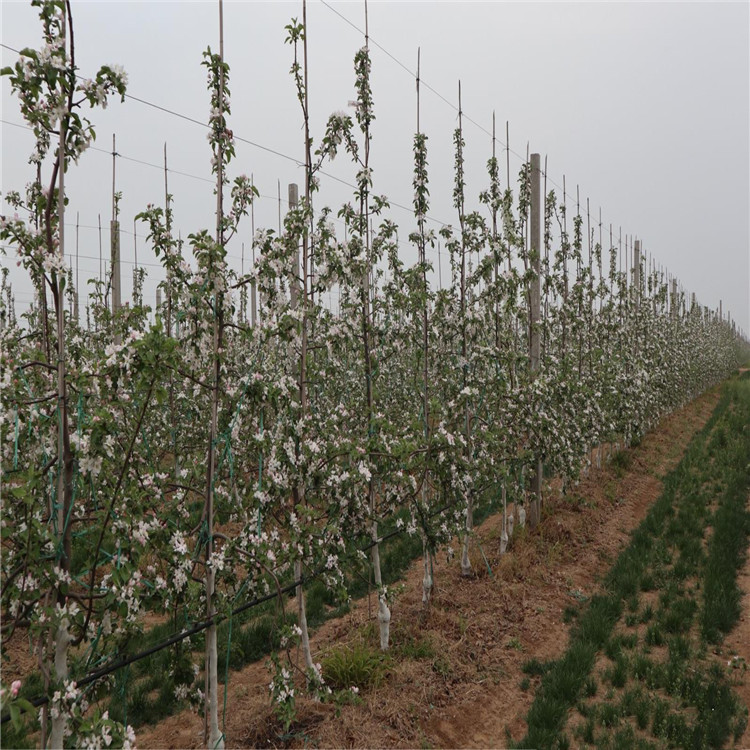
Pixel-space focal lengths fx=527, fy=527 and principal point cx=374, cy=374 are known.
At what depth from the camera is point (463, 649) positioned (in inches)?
237

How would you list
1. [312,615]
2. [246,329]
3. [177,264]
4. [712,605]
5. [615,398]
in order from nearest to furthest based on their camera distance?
[177,264], [246,329], [712,605], [312,615], [615,398]

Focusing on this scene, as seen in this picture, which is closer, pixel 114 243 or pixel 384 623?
pixel 384 623

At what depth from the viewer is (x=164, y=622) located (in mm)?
6922

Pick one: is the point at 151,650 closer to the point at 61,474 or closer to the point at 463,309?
the point at 61,474

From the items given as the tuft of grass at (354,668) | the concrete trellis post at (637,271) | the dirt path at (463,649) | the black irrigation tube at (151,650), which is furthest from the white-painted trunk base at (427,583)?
the concrete trellis post at (637,271)

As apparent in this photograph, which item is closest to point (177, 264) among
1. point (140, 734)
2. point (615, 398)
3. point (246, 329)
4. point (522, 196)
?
point (246, 329)

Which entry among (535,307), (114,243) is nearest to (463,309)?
(535,307)

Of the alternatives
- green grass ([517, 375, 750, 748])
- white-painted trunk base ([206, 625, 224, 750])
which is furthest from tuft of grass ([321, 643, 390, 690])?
white-painted trunk base ([206, 625, 224, 750])

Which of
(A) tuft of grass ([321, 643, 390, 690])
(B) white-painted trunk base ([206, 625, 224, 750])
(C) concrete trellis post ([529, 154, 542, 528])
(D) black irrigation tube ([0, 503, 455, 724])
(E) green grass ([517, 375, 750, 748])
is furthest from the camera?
(C) concrete trellis post ([529, 154, 542, 528])

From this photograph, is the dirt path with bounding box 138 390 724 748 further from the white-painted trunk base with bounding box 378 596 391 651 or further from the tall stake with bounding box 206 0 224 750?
the tall stake with bounding box 206 0 224 750

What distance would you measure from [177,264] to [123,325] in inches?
29.7

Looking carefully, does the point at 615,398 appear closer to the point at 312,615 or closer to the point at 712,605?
the point at 712,605

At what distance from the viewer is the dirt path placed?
473 cm

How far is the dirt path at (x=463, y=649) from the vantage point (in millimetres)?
4734
